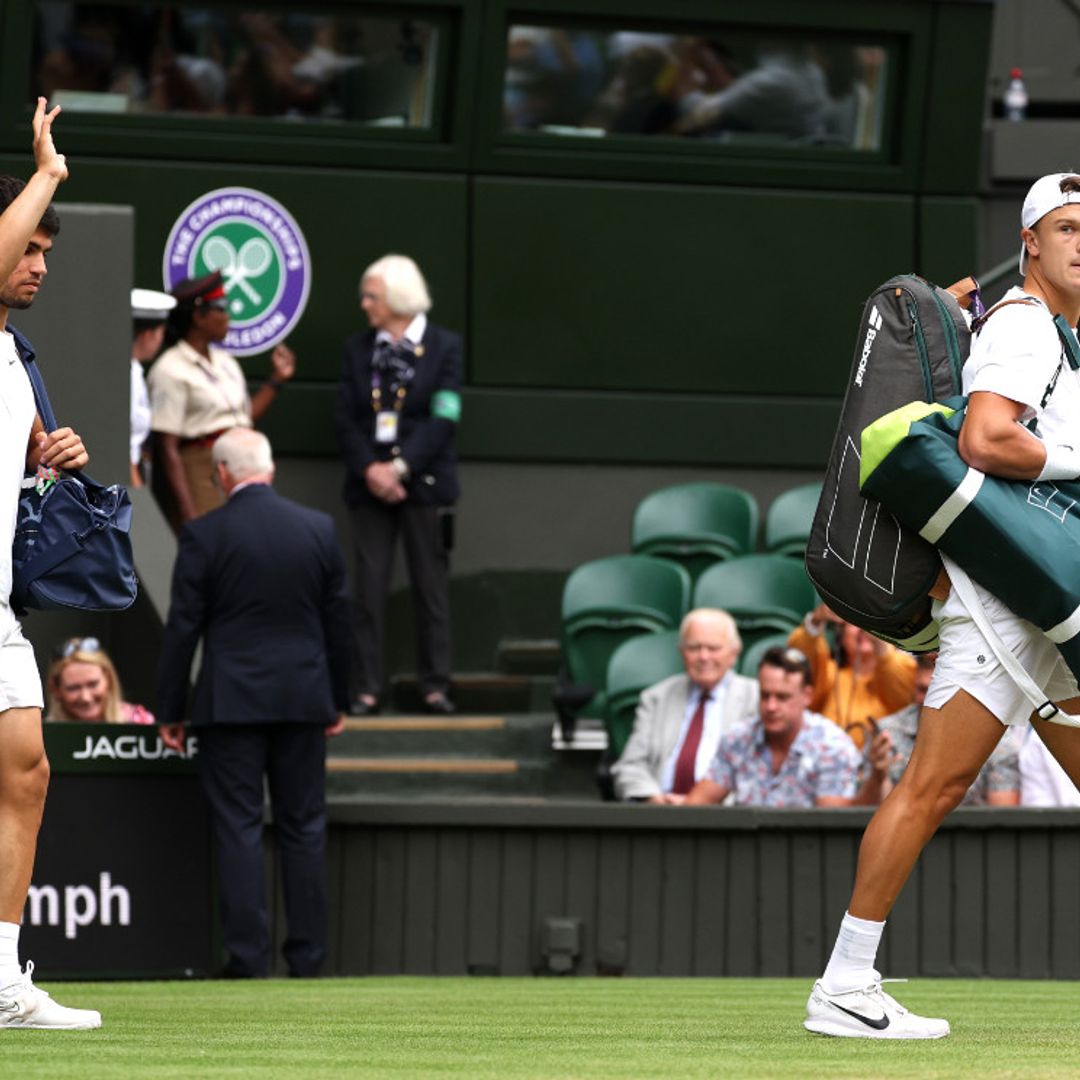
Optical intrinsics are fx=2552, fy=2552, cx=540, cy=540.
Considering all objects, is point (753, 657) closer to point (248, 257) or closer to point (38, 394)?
point (248, 257)

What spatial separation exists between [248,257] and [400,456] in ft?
5.87

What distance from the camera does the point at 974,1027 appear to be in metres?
6.21

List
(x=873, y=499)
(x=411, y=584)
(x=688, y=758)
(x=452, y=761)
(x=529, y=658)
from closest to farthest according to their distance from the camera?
(x=873, y=499) < (x=688, y=758) < (x=452, y=761) < (x=411, y=584) < (x=529, y=658)

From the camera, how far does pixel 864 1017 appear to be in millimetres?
5609

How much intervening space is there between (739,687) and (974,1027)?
426 cm

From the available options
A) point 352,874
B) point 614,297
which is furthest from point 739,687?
point 614,297

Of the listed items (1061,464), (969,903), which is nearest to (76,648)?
(969,903)

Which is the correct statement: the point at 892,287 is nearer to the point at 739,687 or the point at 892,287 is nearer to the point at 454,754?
the point at 739,687

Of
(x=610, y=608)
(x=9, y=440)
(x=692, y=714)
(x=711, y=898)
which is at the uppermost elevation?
(x=9, y=440)

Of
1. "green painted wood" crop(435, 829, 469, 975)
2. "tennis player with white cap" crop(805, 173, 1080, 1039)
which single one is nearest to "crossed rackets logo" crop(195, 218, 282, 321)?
"green painted wood" crop(435, 829, 469, 975)

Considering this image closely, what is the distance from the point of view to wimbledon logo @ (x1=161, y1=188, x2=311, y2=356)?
12906 mm

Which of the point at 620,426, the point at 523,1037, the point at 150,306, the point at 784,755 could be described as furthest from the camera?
the point at 620,426

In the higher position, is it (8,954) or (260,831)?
(8,954)

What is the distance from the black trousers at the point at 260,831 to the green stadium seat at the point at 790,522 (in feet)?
11.7
